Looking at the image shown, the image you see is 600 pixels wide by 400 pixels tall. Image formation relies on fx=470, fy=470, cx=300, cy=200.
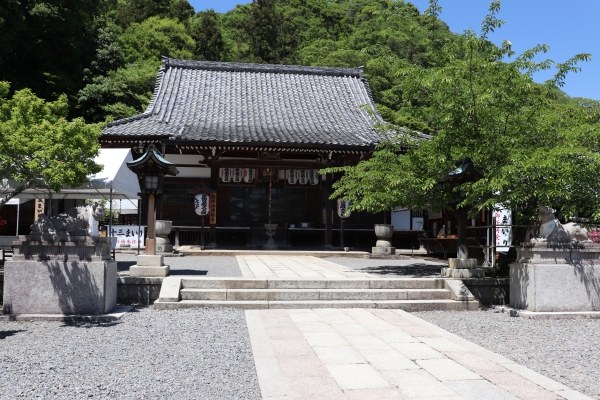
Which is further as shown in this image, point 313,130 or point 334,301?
point 313,130

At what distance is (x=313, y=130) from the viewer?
52.1 feet

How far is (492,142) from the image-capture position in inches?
305

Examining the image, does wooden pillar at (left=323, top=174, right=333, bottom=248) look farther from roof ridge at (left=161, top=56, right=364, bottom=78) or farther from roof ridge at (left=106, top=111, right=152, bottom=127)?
roof ridge at (left=161, top=56, right=364, bottom=78)

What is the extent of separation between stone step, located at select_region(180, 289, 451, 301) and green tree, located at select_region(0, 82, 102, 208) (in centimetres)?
253

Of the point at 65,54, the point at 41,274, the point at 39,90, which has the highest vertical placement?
the point at 65,54

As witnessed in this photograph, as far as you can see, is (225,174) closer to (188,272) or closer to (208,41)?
(188,272)

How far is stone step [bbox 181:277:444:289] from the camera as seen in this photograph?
772 centimetres

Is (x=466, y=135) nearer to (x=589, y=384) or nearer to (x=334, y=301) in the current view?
(x=334, y=301)

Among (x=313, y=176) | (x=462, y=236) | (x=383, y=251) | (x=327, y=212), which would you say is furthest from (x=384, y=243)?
(x=462, y=236)

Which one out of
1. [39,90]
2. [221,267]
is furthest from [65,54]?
[221,267]

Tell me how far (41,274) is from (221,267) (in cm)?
480

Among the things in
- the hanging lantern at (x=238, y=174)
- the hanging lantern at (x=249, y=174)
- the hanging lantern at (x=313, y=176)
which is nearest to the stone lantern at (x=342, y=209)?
the hanging lantern at (x=313, y=176)

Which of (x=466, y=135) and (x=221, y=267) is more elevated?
(x=466, y=135)

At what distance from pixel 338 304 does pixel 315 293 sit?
46cm
